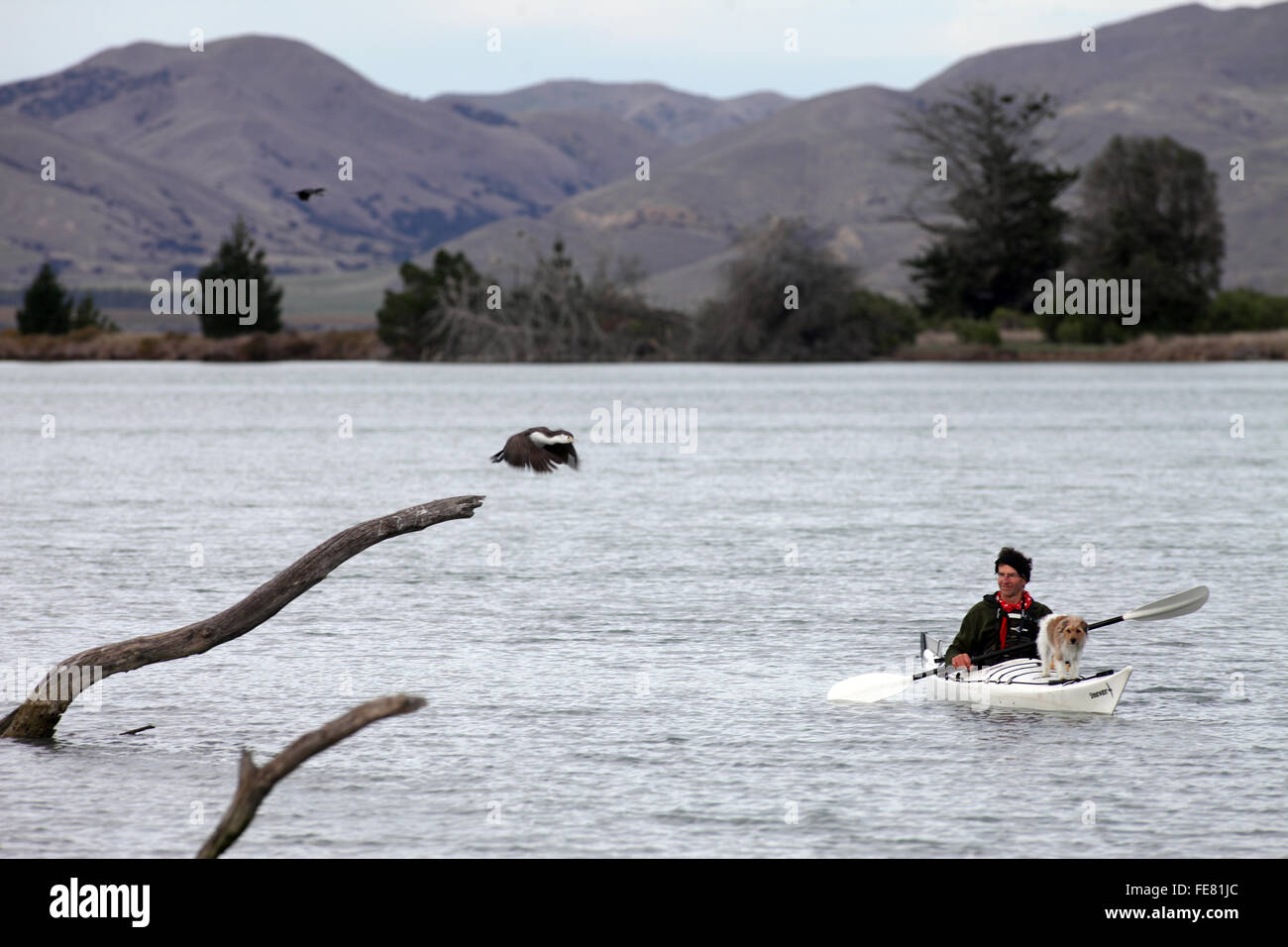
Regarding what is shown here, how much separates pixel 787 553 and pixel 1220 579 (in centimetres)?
786

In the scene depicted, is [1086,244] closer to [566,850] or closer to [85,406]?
[85,406]

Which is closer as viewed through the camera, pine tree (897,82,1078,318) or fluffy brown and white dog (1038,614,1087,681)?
fluffy brown and white dog (1038,614,1087,681)

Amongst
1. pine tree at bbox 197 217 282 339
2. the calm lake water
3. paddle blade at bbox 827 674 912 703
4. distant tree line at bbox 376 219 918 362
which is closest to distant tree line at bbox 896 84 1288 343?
distant tree line at bbox 376 219 918 362

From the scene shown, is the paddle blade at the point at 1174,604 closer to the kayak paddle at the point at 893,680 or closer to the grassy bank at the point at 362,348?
the kayak paddle at the point at 893,680

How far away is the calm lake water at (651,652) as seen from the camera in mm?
14289

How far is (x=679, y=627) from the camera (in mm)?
23719

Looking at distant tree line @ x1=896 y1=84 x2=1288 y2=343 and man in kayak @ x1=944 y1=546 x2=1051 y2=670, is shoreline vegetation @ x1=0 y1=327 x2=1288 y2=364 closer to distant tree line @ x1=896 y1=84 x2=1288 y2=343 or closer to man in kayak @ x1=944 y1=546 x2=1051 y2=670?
distant tree line @ x1=896 y1=84 x2=1288 y2=343

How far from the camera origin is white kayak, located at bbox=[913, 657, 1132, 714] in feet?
56.9

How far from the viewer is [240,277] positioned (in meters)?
150

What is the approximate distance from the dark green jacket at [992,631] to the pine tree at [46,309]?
144 metres

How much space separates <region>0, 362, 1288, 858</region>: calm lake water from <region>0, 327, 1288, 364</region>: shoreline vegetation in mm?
76355

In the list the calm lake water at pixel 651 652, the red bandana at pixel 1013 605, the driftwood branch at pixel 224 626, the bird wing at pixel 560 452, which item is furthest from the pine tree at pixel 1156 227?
the driftwood branch at pixel 224 626

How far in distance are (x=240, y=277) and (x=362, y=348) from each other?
13136 mm
